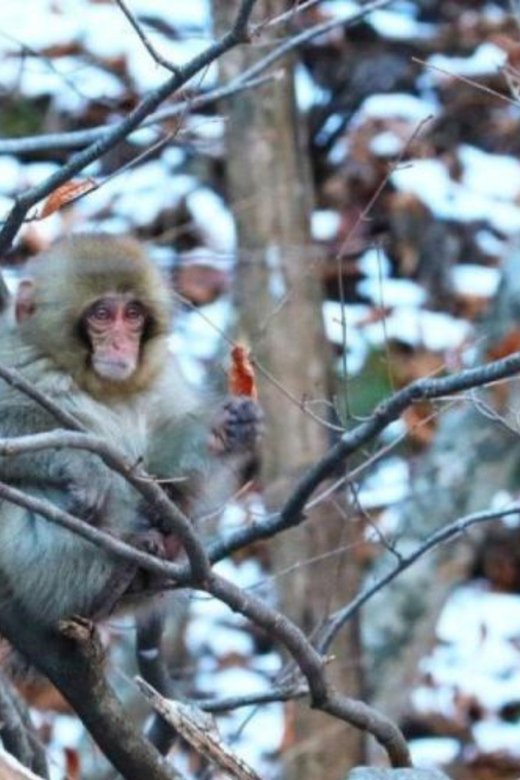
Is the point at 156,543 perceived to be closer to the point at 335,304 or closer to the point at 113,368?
the point at 113,368

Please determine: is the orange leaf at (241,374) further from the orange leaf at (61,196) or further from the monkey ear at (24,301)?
the monkey ear at (24,301)

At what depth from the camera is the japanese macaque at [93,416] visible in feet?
21.6

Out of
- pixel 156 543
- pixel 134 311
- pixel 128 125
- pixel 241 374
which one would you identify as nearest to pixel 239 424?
pixel 241 374

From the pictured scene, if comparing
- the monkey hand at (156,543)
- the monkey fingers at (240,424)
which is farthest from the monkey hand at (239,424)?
the monkey hand at (156,543)

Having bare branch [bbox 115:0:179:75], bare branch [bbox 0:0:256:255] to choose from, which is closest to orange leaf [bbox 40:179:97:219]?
bare branch [bbox 0:0:256:255]

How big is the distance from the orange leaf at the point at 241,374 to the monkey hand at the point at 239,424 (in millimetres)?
18

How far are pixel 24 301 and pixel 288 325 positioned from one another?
12.0ft

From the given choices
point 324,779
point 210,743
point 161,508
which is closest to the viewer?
point 161,508

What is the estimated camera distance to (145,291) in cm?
709

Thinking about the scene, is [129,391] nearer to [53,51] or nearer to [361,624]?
[361,624]

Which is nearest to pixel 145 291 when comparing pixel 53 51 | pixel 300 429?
pixel 300 429

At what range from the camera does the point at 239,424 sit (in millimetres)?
6516

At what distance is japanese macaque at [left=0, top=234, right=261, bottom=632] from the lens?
21.6ft

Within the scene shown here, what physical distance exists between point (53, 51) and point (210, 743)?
676 cm
